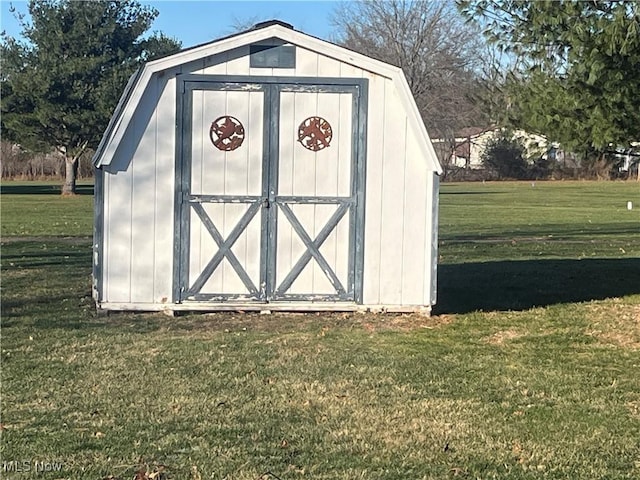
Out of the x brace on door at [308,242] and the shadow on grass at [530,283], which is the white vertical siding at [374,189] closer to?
the x brace on door at [308,242]

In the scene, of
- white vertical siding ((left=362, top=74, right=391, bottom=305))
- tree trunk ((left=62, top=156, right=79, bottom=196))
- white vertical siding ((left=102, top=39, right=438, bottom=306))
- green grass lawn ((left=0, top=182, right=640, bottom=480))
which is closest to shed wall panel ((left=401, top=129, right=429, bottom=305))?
white vertical siding ((left=102, top=39, right=438, bottom=306))

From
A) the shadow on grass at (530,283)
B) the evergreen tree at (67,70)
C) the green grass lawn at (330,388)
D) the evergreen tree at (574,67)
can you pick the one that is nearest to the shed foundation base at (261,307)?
the green grass lawn at (330,388)

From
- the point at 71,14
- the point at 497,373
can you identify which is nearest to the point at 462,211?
the point at 71,14

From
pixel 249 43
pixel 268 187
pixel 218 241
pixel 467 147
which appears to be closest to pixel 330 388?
pixel 218 241

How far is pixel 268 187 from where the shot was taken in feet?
33.8

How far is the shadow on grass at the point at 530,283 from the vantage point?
11.8m

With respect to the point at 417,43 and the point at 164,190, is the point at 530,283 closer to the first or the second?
the point at 164,190

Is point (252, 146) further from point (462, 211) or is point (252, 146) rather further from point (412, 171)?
point (462, 211)

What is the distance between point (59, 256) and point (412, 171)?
856cm

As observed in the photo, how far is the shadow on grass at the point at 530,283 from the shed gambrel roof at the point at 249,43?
2400 mm

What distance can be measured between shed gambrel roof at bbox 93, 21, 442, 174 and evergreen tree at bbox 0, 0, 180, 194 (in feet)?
110

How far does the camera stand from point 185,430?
577 centimetres

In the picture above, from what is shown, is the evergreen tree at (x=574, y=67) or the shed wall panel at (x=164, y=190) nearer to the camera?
the evergreen tree at (x=574, y=67)

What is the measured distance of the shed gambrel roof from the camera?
10039 millimetres
